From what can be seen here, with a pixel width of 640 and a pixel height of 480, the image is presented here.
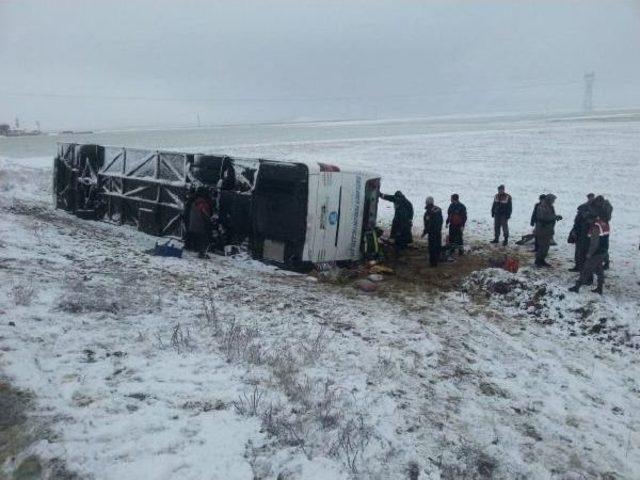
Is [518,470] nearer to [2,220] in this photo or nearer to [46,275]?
[46,275]

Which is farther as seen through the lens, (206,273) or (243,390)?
(206,273)

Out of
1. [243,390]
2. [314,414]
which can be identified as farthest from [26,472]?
[314,414]

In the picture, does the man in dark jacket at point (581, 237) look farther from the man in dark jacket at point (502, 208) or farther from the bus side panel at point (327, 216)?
the bus side panel at point (327, 216)

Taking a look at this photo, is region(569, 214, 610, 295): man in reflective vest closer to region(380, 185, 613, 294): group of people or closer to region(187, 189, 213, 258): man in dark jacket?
region(380, 185, 613, 294): group of people

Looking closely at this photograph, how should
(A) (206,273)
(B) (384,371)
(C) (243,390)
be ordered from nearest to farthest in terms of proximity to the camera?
1. (C) (243,390)
2. (B) (384,371)
3. (A) (206,273)

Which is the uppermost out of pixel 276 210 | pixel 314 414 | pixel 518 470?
pixel 276 210

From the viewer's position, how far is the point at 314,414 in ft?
17.0

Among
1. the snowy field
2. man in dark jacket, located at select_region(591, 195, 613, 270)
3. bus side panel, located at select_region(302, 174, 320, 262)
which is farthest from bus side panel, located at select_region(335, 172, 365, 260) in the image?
man in dark jacket, located at select_region(591, 195, 613, 270)

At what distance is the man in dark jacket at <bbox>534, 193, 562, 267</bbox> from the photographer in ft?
37.4

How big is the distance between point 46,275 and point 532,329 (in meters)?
8.34

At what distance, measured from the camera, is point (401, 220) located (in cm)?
1334

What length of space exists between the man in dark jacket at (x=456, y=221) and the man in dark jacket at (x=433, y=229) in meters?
1.02

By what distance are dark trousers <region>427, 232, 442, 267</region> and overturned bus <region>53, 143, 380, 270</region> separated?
1469mm

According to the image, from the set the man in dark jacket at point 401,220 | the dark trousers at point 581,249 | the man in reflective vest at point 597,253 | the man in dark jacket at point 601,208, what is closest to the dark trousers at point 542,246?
the dark trousers at point 581,249
